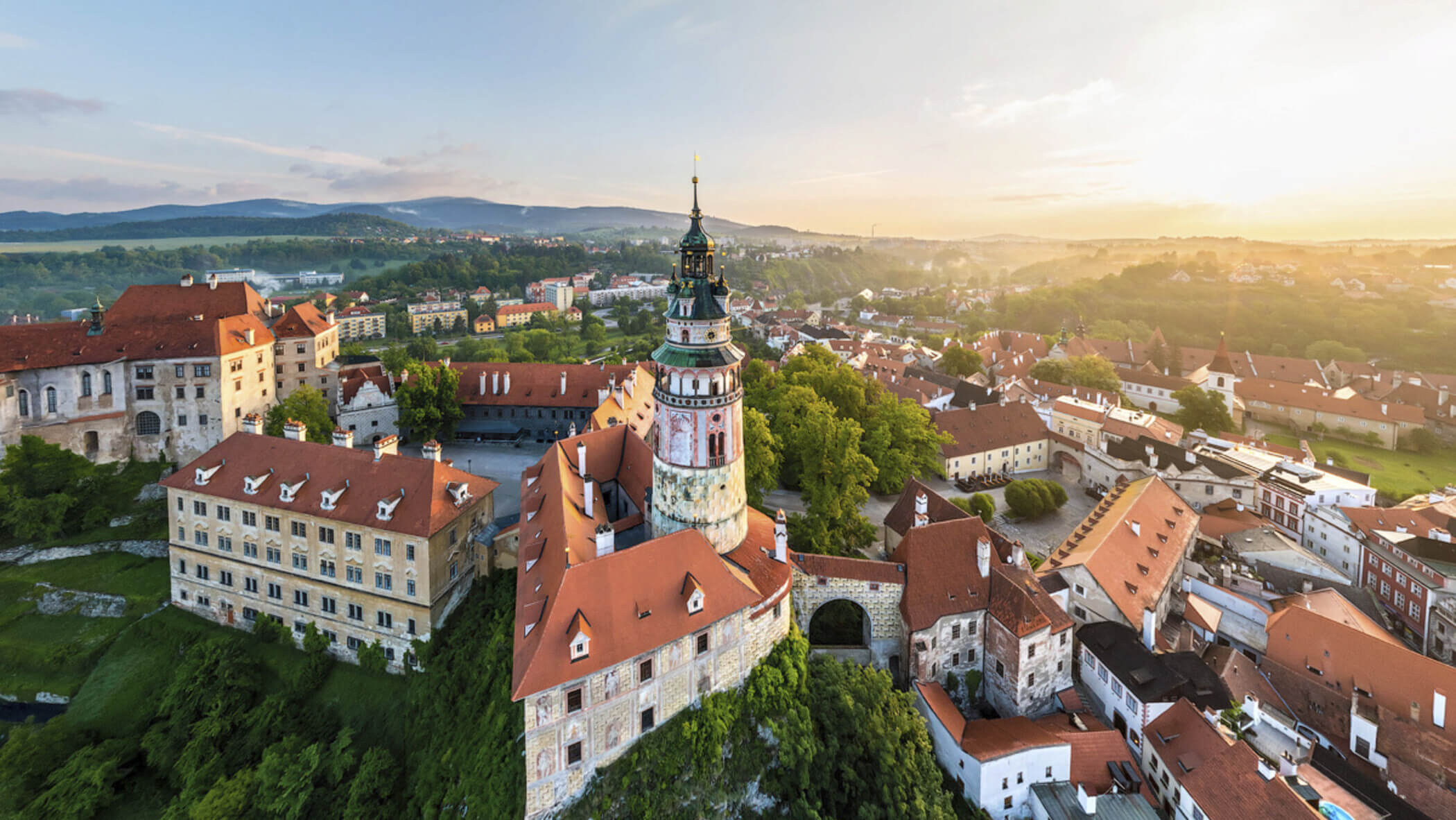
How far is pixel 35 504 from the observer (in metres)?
32.1

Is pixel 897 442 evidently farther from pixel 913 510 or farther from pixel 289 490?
pixel 289 490

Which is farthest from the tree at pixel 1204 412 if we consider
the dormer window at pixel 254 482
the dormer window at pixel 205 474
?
the dormer window at pixel 205 474

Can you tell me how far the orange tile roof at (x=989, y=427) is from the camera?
50.4m

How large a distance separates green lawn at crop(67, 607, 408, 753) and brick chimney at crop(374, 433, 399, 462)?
9455 millimetres

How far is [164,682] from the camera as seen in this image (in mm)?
27328

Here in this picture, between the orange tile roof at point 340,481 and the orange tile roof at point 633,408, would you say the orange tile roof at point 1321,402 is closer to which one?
the orange tile roof at point 633,408

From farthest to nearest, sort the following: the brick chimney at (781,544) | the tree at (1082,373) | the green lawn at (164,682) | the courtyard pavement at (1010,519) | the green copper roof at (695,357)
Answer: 1. the tree at (1082,373)
2. the courtyard pavement at (1010,519)
3. the green lawn at (164,682)
4. the brick chimney at (781,544)
5. the green copper roof at (695,357)

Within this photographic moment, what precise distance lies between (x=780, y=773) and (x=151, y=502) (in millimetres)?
39844

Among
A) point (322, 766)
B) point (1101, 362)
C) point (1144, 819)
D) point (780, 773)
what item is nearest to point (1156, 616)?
point (1144, 819)

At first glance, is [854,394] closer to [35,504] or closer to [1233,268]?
[35,504]

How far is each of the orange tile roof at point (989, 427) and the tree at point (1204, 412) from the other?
23.2 meters

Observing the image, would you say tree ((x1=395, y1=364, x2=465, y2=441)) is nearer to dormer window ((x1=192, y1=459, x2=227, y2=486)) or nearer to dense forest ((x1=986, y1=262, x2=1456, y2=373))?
dormer window ((x1=192, y1=459, x2=227, y2=486))

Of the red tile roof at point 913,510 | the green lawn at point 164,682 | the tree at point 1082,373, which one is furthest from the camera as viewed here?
the tree at point 1082,373

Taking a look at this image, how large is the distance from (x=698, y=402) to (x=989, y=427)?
126 feet
